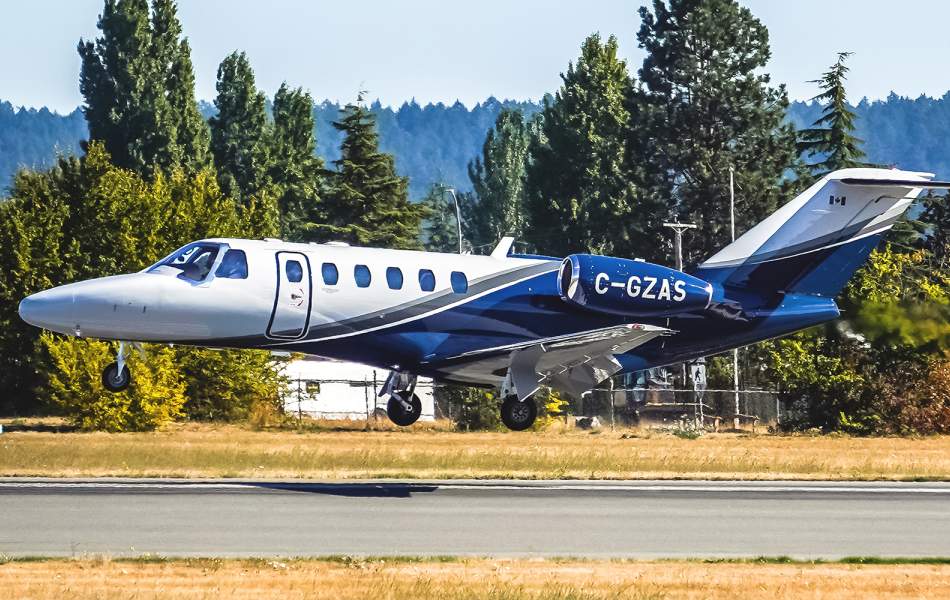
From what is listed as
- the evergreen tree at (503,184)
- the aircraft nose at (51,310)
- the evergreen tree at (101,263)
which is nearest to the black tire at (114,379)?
the aircraft nose at (51,310)

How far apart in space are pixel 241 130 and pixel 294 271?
7395cm

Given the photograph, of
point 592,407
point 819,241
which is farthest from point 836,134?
point 819,241

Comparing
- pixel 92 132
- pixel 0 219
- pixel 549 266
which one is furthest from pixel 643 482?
pixel 92 132

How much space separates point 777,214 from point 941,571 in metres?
13.4

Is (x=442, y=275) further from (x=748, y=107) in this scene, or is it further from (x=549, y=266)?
(x=748, y=107)

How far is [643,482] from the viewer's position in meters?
35.9

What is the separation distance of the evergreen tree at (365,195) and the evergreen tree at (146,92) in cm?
873

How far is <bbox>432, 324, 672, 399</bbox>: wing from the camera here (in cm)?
3167

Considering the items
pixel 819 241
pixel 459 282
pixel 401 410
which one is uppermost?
pixel 819 241

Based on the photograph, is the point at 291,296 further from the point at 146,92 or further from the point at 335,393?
the point at 146,92

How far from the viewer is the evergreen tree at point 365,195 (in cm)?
7994

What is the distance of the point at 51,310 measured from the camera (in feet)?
90.0

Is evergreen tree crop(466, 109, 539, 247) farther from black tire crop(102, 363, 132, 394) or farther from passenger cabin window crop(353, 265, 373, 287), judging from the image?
black tire crop(102, 363, 132, 394)

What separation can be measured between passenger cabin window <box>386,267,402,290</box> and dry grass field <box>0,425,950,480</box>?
6.79m
